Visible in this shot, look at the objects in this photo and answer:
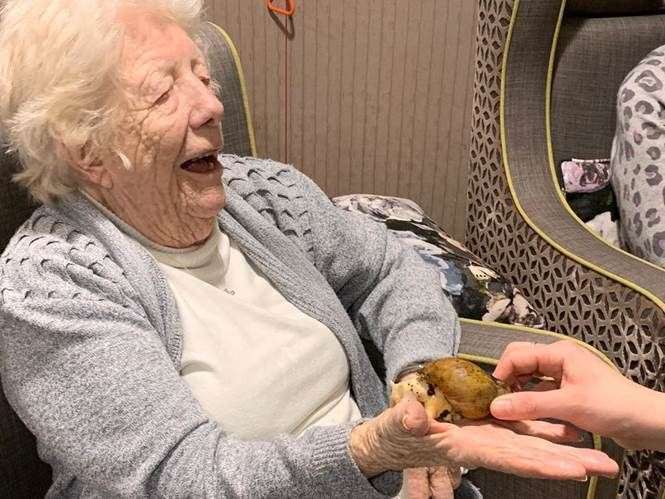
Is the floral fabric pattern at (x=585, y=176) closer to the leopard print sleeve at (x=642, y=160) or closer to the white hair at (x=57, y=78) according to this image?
the leopard print sleeve at (x=642, y=160)

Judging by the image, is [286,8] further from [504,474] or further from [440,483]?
[440,483]

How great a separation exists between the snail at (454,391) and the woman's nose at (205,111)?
1.53 ft

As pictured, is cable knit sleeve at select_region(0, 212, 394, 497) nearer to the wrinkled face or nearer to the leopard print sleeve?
the wrinkled face

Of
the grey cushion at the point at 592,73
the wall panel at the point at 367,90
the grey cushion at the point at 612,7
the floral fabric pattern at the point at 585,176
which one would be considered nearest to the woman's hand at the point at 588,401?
the floral fabric pattern at the point at 585,176

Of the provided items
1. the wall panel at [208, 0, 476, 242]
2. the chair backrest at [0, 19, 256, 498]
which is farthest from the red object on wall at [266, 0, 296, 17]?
the chair backrest at [0, 19, 256, 498]

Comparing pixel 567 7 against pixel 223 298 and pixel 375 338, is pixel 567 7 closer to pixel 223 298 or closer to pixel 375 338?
pixel 375 338

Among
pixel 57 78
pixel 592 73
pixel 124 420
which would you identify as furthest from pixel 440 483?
pixel 592 73

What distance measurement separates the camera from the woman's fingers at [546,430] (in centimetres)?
97

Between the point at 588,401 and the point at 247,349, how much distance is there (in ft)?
1.52

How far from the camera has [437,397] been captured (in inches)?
38.1

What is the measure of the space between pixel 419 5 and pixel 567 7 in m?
0.42

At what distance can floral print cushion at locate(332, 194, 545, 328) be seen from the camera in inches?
60.4

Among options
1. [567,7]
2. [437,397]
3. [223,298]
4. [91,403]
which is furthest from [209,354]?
[567,7]

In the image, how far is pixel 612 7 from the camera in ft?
6.48
